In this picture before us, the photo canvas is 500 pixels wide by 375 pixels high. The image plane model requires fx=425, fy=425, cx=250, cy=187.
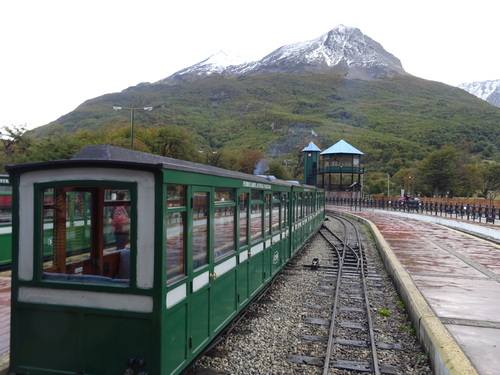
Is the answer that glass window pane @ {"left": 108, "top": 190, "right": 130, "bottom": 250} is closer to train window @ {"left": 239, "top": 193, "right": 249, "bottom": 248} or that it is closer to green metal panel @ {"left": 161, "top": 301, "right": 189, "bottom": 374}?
green metal panel @ {"left": 161, "top": 301, "right": 189, "bottom": 374}

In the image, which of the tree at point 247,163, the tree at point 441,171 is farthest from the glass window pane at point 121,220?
the tree at point 247,163

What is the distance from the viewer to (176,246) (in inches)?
168

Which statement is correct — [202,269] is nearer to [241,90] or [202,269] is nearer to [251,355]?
[251,355]

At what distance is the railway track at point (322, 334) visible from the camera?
5.38 metres

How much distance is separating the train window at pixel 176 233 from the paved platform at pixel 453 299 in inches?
122

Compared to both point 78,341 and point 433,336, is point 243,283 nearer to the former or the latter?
point 433,336

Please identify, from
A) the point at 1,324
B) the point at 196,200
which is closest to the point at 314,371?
the point at 196,200

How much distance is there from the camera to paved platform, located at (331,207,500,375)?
509cm

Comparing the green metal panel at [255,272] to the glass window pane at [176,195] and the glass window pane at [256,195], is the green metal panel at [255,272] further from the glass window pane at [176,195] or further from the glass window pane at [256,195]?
the glass window pane at [176,195]

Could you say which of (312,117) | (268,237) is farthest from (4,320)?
(312,117)

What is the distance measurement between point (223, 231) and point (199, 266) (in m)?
0.95

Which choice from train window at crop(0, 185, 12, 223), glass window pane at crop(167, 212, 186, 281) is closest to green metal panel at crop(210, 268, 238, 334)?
glass window pane at crop(167, 212, 186, 281)

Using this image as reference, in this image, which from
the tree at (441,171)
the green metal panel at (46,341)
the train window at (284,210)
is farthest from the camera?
the tree at (441,171)

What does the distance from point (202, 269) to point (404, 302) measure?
501cm
